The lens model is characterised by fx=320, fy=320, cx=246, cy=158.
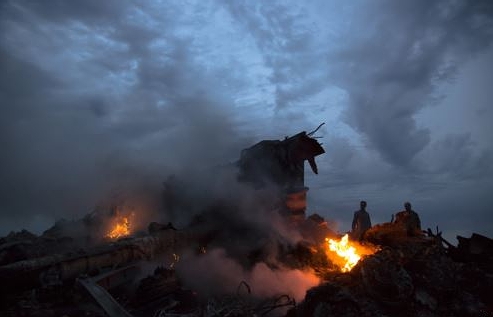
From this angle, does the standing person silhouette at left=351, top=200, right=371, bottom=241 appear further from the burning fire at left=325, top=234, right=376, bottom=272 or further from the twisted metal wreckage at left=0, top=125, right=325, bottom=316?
the burning fire at left=325, top=234, right=376, bottom=272

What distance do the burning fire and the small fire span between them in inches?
362

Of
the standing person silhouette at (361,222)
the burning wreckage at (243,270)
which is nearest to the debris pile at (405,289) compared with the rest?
the burning wreckage at (243,270)

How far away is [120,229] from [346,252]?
10387 mm

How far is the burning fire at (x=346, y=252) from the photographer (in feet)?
35.3

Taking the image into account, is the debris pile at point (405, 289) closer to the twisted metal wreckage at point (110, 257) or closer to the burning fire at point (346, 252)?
the twisted metal wreckage at point (110, 257)

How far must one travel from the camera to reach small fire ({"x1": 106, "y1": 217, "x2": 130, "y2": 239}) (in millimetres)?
14875

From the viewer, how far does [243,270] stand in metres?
11.6

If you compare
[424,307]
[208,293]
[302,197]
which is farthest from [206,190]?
[424,307]

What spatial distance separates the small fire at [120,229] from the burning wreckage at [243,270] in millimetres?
90

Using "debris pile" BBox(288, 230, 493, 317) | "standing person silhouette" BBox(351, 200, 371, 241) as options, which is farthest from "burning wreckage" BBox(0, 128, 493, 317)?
"standing person silhouette" BBox(351, 200, 371, 241)

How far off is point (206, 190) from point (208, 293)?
6.68 m

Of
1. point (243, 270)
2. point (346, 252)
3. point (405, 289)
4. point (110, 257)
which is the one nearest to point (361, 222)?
point (346, 252)

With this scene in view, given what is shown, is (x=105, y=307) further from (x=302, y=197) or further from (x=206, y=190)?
A: (x=302, y=197)

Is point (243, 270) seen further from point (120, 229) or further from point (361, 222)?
point (120, 229)
